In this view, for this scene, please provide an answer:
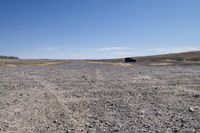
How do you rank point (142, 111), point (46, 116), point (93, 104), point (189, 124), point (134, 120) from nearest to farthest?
point (189, 124) < point (134, 120) < point (46, 116) < point (142, 111) < point (93, 104)

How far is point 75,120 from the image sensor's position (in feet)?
37.0

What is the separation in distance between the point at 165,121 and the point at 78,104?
208 inches

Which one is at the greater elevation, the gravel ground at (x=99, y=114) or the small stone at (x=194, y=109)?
the small stone at (x=194, y=109)

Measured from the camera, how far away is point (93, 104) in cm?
1477

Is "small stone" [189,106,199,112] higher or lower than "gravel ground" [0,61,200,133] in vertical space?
higher

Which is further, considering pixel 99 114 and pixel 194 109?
pixel 194 109

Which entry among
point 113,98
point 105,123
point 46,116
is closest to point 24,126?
point 46,116

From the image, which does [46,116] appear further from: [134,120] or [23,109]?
[134,120]

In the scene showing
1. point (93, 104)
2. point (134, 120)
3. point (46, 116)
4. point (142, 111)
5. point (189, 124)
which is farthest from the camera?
point (93, 104)

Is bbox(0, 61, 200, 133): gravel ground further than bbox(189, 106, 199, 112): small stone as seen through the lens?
No

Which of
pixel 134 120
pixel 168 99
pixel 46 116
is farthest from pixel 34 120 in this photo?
A: pixel 168 99

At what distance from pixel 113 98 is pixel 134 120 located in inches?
224

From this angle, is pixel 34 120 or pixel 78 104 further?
pixel 78 104

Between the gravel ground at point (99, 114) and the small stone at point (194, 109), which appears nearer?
the gravel ground at point (99, 114)
